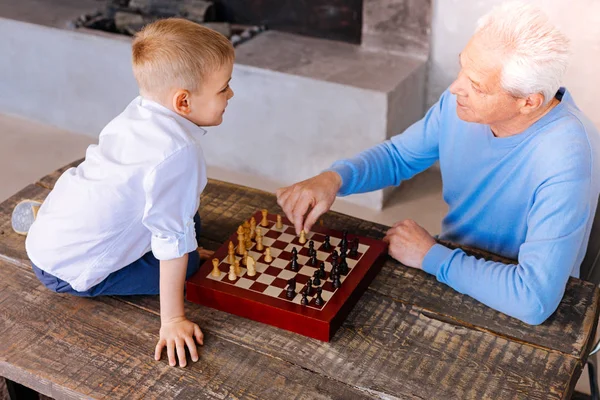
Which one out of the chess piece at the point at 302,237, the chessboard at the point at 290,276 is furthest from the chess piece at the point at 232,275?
the chess piece at the point at 302,237

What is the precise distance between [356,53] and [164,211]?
7.55 feet

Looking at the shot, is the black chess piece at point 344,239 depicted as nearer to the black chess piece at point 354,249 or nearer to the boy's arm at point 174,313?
the black chess piece at point 354,249

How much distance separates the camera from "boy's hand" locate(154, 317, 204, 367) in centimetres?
146

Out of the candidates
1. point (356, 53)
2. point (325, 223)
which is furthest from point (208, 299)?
point (356, 53)

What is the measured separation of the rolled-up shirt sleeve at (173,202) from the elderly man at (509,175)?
0.36m

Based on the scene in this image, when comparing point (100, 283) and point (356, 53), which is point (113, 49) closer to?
point (356, 53)

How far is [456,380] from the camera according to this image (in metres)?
1.41

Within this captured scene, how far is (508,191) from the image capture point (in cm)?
186

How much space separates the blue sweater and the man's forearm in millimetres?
588

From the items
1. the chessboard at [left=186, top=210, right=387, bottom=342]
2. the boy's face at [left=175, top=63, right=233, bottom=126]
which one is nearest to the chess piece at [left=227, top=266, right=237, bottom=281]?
the chessboard at [left=186, top=210, right=387, bottom=342]

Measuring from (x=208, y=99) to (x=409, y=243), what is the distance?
23.6 inches

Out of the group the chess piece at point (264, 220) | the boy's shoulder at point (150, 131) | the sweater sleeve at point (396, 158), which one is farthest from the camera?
the sweater sleeve at point (396, 158)

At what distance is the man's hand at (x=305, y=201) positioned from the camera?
1.80 metres

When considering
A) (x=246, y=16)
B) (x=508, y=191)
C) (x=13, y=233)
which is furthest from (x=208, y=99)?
(x=246, y=16)
